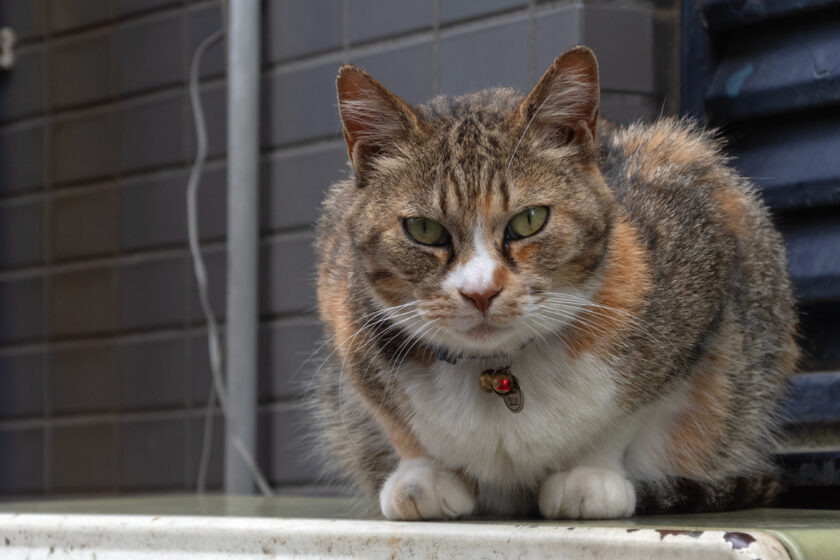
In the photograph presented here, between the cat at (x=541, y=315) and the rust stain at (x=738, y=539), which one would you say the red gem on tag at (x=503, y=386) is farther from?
the rust stain at (x=738, y=539)

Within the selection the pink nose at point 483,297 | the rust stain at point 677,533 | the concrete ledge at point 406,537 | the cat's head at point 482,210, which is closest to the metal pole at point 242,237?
the concrete ledge at point 406,537

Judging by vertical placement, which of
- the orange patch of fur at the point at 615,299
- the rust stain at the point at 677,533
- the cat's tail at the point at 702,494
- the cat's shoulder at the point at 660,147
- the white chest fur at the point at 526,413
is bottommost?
the cat's tail at the point at 702,494

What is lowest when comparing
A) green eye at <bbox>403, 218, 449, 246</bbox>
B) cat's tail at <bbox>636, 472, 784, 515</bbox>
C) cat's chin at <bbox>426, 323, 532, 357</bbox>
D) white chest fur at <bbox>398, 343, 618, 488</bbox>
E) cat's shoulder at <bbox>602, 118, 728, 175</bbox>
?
cat's tail at <bbox>636, 472, 784, 515</bbox>

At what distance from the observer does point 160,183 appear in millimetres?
2875

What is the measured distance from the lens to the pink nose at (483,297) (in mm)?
1227

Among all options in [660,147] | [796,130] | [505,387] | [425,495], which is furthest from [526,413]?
[796,130]

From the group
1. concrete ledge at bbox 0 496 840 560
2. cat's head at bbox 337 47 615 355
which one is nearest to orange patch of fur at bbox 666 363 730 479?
concrete ledge at bbox 0 496 840 560

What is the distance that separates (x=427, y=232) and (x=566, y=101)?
0.25m

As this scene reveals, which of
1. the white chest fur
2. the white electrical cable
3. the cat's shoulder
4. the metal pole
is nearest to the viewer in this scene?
the white chest fur

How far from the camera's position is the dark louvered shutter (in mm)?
1863

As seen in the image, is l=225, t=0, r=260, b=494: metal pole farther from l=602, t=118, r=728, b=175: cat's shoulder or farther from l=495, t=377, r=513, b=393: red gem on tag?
l=495, t=377, r=513, b=393: red gem on tag

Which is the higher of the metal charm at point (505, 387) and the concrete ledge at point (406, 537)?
the metal charm at point (505, 387)

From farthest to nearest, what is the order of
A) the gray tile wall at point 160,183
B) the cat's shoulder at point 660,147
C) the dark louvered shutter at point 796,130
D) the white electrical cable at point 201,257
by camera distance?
the white electrical cable at point 201,257
the gray tile wall at point 160,183
the dark louvered shutter at point 796,130
the cat's shoulder at point 660,147

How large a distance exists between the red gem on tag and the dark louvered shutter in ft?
2.32
